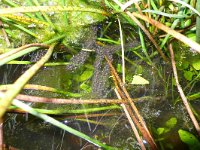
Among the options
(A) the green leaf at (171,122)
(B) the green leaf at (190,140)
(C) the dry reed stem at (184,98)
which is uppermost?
(C) the dry reed stem at (184,98)

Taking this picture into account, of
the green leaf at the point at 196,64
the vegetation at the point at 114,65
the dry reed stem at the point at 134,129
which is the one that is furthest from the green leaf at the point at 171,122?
the green leaf at the point at 196,64

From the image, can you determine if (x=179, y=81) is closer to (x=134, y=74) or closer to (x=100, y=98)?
(x=134, y=74)

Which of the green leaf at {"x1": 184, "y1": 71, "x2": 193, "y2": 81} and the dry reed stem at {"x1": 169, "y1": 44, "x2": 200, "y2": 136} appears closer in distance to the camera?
the dry reed stem at {"x1": 169, "y1": 44, "x2": 200, "y2": 136}

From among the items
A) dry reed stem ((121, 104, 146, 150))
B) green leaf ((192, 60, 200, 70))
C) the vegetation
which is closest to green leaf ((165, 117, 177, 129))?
the vegetation

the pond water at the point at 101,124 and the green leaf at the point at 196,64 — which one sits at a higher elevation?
the green leaf at the point at 196,64

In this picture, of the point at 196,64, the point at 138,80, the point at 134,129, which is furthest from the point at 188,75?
the point at 134,129

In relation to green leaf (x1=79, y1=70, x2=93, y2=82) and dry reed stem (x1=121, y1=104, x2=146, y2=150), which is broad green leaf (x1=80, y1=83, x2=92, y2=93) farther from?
dry reed stem (x1=121, y1=104, x2=146, y2=150)

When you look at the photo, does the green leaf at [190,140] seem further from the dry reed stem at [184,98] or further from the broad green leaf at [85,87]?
the broad green leaf at [85,87]
